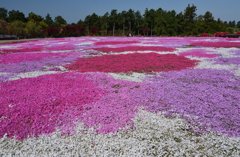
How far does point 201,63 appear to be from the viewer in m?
20.9

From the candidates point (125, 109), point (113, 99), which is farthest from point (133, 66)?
point (125, 109)

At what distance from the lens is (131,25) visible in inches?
4855

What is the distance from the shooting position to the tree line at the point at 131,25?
94.0 m

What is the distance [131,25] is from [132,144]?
118 m

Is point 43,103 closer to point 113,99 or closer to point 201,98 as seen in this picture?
point 113,99

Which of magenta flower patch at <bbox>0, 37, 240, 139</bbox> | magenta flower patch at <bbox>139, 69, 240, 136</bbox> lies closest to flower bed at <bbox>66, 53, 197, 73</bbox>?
magenta flower patch at <bbox>0, 37, 240, 139</bbox>

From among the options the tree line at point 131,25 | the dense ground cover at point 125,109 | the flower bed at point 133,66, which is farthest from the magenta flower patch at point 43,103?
the tree line at point 131,25

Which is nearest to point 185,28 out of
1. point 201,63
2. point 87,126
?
point 201,63

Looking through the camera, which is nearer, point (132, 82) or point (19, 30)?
point (132, 82)

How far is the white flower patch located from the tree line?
8865 cm

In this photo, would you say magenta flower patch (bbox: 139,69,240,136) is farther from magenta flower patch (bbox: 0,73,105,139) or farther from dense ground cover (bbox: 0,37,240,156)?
magenta flower patch (bbox: 0,73,105,139)

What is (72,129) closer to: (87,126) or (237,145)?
(87,126)

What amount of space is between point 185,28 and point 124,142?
317 feet

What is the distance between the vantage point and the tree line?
3701 inches
